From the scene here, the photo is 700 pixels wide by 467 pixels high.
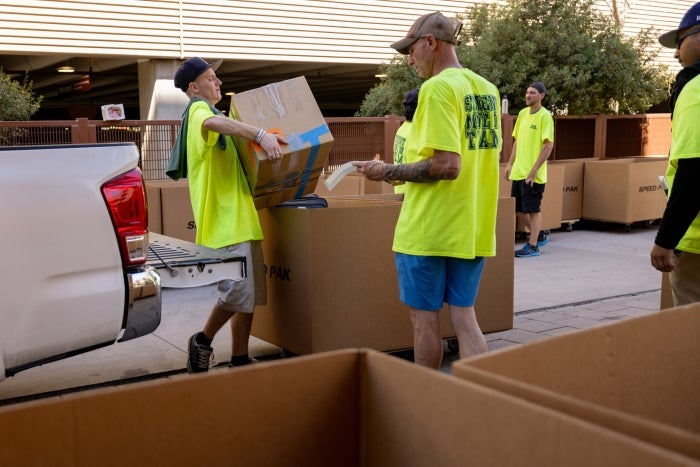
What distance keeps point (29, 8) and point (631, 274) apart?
11.8 metres

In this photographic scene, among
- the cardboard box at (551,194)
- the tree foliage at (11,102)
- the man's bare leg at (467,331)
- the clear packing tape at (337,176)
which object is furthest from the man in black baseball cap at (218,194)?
the tree foliage at (11,102)

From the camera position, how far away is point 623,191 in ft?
41.4

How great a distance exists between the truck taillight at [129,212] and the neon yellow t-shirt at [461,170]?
4.04 feet

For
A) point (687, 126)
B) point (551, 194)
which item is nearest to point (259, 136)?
point (687, 126)

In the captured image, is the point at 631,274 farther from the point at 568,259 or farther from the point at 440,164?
the point at 440,164

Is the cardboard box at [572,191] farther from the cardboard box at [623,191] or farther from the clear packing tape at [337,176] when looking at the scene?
the clear packing tape at [337,176]

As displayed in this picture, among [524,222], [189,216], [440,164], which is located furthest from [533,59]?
[440,164]

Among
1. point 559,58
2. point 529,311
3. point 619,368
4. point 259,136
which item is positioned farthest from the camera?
point 559,58

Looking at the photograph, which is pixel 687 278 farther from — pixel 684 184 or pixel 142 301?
pixel 142 301

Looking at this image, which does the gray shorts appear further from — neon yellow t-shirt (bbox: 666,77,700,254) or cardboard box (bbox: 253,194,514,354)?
neon yellow t-shirt (bbox: 666,77,700,254)

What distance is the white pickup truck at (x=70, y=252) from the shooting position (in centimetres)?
345

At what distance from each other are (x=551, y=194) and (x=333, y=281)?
25.4 feet

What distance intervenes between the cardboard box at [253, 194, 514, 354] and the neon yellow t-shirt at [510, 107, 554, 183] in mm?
5459

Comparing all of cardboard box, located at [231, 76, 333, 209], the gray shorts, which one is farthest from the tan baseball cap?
the gray shorts
